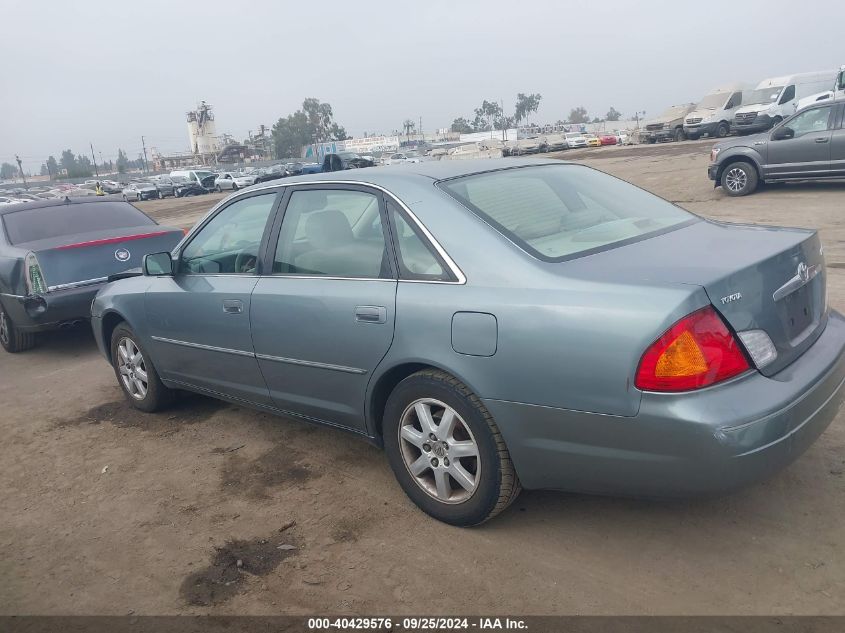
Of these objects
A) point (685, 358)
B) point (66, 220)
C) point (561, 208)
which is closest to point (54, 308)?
point (66, 220)

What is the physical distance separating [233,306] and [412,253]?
1314mm

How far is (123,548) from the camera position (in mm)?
3359

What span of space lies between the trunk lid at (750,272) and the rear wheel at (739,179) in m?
11.3

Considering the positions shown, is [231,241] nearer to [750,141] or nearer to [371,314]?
[371,314]

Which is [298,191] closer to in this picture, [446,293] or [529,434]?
[446,293]

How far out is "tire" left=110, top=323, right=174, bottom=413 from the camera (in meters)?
4.98

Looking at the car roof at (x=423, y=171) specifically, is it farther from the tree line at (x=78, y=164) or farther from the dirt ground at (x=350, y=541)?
the tree line at (x=78, y=164)

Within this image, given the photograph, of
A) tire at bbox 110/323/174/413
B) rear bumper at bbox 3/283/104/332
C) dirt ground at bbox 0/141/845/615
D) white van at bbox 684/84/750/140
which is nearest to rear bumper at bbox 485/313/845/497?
dirt ground at bbox 0/141/845/615

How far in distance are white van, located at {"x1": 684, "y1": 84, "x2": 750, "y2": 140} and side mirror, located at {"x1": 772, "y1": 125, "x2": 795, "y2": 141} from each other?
77.0 ft

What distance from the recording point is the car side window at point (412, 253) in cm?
311

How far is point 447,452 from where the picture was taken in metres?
3.10

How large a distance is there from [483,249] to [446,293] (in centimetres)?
24

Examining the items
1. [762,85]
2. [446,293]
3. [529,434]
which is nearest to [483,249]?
[446,293]

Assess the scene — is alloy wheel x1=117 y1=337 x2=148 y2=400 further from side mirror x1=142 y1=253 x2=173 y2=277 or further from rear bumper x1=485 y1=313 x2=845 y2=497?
rear bumper x1=485 y1=313 x2=845 y2=497
